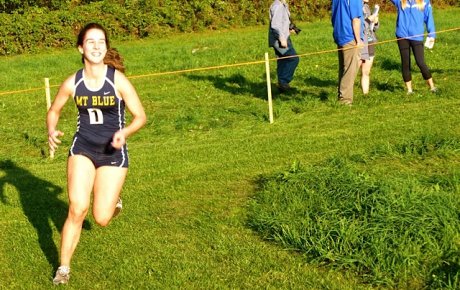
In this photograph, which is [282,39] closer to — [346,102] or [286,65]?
[286,65]

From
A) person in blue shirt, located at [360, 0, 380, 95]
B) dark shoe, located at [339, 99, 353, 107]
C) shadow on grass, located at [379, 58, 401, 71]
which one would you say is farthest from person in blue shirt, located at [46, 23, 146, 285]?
shadow on grass, located at [379, 58, 401, 71]

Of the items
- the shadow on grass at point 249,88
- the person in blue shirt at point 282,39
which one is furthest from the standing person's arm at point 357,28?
the person in blue shirt at point 282,39

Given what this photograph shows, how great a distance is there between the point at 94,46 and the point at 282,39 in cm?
906

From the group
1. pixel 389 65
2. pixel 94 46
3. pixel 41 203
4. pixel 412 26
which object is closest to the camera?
pixel 94 46

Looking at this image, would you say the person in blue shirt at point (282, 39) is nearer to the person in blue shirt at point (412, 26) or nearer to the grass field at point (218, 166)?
the grass field at point (218, 166)

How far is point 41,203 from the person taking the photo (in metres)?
8.38

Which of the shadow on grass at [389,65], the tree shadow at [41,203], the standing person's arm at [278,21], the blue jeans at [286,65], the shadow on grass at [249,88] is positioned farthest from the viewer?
the shadow on grass at [389,65]

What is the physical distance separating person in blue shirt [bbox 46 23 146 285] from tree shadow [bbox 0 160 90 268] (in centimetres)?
85

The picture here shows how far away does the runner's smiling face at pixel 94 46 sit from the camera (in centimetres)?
563

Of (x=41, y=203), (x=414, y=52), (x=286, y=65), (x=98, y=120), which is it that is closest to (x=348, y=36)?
(x=414, y=52)

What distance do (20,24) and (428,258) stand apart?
21.9 meters

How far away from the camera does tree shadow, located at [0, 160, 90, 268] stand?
6969mm

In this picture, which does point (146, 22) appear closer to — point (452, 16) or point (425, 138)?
point (452, 16)

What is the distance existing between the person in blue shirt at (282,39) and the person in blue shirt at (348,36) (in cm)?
148
